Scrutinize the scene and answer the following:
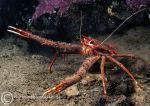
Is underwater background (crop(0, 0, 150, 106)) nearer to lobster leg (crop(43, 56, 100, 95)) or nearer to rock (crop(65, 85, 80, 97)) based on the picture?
rock (crop(65, 85, 80, 97))

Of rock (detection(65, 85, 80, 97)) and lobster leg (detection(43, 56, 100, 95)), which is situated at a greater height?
lobster leg (detection(43, 56, 100, 95))

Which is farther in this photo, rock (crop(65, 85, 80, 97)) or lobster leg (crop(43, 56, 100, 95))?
rock (crop(65, 85, 80, 97))

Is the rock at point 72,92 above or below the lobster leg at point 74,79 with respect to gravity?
below

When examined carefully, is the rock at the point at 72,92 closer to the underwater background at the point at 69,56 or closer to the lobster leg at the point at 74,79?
the underwater background at the point at 69,56

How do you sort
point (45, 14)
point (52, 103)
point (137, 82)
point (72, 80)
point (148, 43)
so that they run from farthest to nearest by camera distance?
1. point (45, 14)
2. point (148, 43)
3. point (137, 82)
4. point (52, 103)
5. point (72, 80)

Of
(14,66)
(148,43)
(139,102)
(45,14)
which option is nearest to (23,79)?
(14,66)

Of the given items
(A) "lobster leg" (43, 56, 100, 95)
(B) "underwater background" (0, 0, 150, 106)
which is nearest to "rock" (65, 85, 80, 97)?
(B) "underwater background" (0, 0, 150, 106)

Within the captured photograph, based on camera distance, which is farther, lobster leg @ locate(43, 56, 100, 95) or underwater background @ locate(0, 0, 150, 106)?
underwater background @ locate(0, 0, 150, 106)

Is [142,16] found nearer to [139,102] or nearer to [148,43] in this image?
[148,43]

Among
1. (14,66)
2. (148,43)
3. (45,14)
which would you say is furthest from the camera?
(45,14)

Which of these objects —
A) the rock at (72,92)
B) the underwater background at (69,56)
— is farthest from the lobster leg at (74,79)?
the underwater background at (69,56)

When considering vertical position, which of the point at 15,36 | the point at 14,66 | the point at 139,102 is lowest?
the point at 139,102
